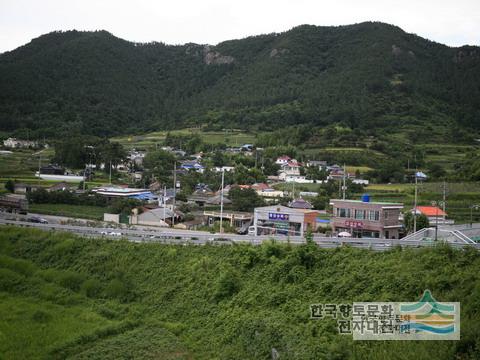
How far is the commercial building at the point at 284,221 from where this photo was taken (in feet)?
89.1

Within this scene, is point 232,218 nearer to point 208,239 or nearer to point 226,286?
point 208,239

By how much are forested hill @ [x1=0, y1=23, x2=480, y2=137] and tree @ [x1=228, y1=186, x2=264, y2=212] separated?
106 ft

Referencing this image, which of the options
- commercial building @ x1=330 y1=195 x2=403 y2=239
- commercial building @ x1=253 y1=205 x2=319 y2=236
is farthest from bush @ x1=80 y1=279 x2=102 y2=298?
commercial building @ x1=330 y1=195 x2=403 y2=239

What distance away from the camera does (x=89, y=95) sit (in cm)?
8425

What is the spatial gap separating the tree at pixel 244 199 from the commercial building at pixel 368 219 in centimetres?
791

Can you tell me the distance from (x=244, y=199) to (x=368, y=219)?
9908mm

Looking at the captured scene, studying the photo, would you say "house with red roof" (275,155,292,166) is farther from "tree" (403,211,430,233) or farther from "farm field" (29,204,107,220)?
"tree" (403,211,430,233)

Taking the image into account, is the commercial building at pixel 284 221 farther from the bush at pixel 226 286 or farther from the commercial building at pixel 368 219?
the bush at pixel 226 286

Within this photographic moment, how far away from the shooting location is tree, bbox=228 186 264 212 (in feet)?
112

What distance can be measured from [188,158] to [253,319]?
42350 millimetres

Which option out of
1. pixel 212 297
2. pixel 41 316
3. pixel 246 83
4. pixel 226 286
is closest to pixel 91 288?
pixel 41 316

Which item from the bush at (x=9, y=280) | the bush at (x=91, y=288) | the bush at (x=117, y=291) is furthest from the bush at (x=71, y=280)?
the bush at (x=9, y=280)

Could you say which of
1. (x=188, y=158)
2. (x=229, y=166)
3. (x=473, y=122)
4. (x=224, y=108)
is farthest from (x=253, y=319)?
(x=224, y=108)

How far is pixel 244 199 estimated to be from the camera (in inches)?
1347
